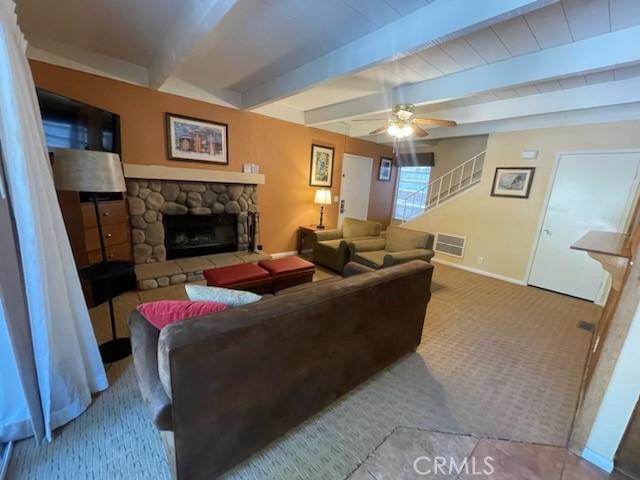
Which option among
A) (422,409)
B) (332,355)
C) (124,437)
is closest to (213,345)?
(332,355)

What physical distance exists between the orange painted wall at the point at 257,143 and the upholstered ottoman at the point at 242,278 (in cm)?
178

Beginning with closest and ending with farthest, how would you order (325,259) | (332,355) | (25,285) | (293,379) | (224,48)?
(25,285)
(293,379)
(332,355)
(224,48)
(325,259)

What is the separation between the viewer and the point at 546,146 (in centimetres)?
386

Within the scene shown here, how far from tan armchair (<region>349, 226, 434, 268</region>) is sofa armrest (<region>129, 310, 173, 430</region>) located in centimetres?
260

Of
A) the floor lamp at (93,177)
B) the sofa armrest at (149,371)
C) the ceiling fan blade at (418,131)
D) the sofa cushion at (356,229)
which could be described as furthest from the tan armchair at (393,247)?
the floor lamp at (93,177)

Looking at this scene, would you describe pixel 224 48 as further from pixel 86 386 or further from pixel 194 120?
pixel 86 386

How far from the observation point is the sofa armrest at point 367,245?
3.96 meters

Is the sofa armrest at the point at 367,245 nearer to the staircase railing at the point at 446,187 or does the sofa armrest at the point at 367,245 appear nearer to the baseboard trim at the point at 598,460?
the staircase railing at the point at 446,187

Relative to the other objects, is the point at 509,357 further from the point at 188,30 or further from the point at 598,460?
the point at 188,30

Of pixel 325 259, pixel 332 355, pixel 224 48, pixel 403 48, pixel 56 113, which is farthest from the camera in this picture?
pixel 325 259

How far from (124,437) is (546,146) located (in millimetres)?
5469

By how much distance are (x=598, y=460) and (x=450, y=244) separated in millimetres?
3900

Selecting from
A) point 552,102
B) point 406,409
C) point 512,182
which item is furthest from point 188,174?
point 512,182

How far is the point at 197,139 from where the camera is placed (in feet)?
12.0
